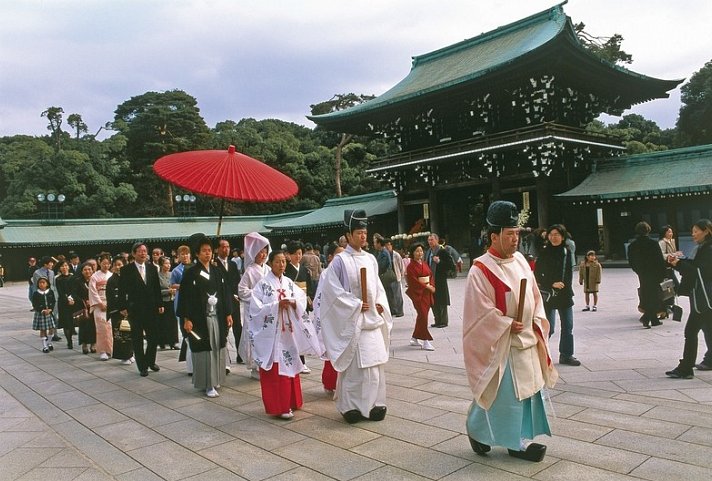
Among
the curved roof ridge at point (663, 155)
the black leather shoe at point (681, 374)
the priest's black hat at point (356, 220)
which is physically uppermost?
the curved roof ridge at point (663, 155)

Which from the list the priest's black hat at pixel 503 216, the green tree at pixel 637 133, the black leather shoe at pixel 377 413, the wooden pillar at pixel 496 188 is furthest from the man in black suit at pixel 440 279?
the green tree at pixel 637 133

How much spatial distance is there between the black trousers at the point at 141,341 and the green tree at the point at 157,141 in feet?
124

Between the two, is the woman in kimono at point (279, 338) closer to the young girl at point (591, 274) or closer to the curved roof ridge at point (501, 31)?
the young girl at point (591, 274)

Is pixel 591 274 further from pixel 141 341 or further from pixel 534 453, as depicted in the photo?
pixel 141 341

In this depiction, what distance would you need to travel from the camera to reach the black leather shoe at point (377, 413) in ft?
15.4

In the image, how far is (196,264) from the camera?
6215mm

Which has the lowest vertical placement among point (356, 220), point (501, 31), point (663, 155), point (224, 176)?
point (356, 220)

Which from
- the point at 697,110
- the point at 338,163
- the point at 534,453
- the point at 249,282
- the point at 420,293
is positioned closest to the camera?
the point at 534,453

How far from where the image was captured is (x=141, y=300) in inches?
303

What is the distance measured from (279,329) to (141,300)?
3.25m

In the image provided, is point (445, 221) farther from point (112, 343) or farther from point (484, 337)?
point (484, 337)

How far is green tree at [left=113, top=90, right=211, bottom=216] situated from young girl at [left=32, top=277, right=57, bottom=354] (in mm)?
34613

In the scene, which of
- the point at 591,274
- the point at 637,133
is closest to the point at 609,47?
the point at 637,133

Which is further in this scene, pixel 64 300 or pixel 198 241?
pixel 64 300
